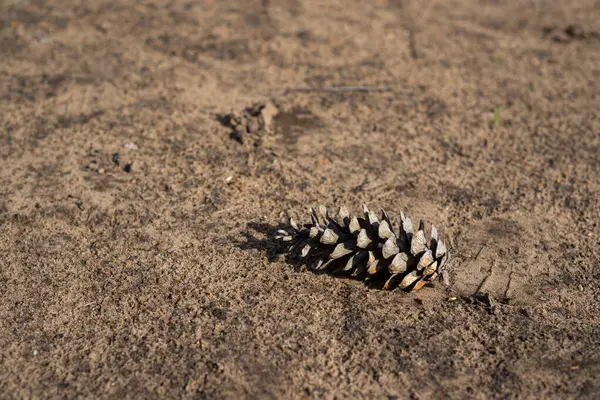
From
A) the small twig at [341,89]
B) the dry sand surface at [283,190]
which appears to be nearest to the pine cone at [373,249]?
the dry sand surface at [283,190]

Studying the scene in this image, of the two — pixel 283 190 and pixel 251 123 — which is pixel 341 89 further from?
pixel 283 190

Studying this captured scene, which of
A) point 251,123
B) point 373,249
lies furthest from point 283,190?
point 373,249

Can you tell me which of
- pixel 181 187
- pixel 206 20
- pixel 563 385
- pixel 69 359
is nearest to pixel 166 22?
pixel 206 20

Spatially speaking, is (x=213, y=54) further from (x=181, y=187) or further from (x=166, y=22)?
(x=181, y=187)

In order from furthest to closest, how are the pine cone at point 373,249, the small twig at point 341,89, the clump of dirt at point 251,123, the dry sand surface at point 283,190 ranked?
the small twig at point 341,89 → the clump of dirt at point 251,123 → the pine cone at point 373,249 → the dry sand surface at point 283,190

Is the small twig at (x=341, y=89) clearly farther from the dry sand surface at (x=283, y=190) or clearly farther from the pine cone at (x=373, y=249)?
the pine cone at (x=373, y=249)
